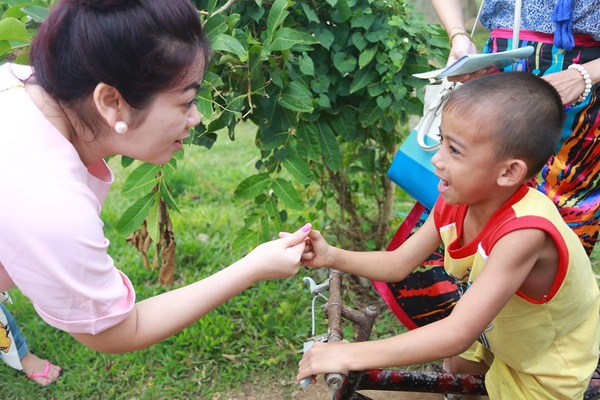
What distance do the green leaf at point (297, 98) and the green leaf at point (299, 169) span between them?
25cm

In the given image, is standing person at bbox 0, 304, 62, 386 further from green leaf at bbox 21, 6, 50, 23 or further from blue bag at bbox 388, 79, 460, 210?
blue bag at bbox 388, 79, 460, 210

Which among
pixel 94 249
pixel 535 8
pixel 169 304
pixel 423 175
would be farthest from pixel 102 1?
pixel 535 8

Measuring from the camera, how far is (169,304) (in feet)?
5.22

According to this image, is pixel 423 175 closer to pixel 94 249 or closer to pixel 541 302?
pixel 541 302

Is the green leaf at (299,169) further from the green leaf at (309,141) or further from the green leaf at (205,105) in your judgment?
the green leaf at (205,105)

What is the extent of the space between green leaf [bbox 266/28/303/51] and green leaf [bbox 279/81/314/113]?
8.7 inches

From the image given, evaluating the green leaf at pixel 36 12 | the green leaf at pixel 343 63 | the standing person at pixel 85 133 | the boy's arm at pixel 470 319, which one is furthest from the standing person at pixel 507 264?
the green leaf at pixel 36 12

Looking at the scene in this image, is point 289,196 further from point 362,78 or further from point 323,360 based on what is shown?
point 323,360

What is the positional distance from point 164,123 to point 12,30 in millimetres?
815

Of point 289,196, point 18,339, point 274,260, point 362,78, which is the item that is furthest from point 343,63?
point 18,339

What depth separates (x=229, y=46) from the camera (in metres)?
2.02

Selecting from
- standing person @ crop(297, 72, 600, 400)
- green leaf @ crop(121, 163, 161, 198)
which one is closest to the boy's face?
standing person @ crop(297, 72, 600, 400)

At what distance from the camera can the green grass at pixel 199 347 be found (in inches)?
113

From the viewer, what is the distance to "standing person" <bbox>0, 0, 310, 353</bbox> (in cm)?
131
